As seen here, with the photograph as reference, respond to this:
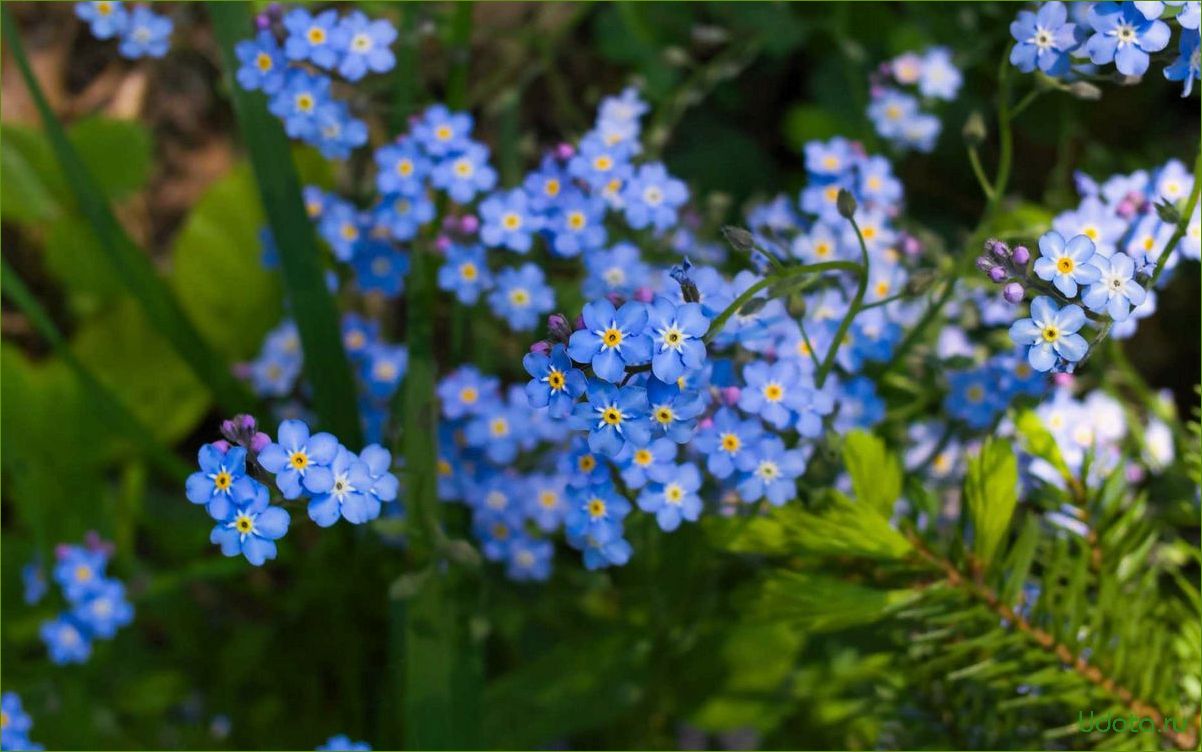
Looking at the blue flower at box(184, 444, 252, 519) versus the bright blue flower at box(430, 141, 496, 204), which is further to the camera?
the bright blue flower at box(430, 141, 496, 204)

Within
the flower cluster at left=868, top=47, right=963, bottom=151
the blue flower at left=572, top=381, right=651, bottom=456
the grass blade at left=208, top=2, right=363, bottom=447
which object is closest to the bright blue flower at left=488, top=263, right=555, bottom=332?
the grass blade at left=208, top=2, right=363, bottom=447

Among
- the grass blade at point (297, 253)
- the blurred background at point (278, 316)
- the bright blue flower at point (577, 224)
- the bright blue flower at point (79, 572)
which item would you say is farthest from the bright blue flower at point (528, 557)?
the bright blue flower at point (79, 572)

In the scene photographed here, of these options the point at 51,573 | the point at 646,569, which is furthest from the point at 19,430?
the point at 646,569

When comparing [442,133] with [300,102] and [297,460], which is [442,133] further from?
[297,460]

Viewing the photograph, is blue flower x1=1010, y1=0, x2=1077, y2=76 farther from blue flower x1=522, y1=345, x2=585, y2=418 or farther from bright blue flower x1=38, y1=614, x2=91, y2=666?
bright blue flower x1=38, y1=614, x2=91, y2=666

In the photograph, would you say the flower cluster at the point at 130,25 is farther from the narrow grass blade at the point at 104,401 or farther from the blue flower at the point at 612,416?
the blue flower at the point at 612,416

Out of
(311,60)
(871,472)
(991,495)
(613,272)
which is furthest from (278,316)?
(991,495)
